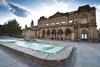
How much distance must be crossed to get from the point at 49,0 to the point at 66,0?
3199 mm

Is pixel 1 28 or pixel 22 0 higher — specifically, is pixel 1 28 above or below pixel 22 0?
below

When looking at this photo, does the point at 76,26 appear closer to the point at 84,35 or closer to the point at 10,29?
the point at 84,35

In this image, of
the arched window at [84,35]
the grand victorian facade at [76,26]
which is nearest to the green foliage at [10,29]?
the grand victorian facade at [76,26]

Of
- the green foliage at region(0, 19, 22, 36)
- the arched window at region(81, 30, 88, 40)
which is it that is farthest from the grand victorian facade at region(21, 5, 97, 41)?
the green foliage at region(0, 19, 22, 36)

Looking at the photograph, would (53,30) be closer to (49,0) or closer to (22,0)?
(49,0)

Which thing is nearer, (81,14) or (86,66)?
(86,66)

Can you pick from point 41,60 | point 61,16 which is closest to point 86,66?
point 41,60

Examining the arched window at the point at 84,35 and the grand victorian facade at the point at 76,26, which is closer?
the grand victorian facade at the point at 76,26

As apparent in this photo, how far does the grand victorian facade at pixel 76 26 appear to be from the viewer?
19.9 m

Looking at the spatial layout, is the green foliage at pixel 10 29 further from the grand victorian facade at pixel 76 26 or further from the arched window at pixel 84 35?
the arched window at pixel 84 35

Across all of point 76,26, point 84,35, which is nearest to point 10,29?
point 76,26

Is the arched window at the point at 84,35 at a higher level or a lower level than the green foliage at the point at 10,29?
lower

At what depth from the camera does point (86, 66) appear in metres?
3.09

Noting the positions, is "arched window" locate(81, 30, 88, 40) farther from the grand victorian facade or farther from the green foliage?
the green foliage
